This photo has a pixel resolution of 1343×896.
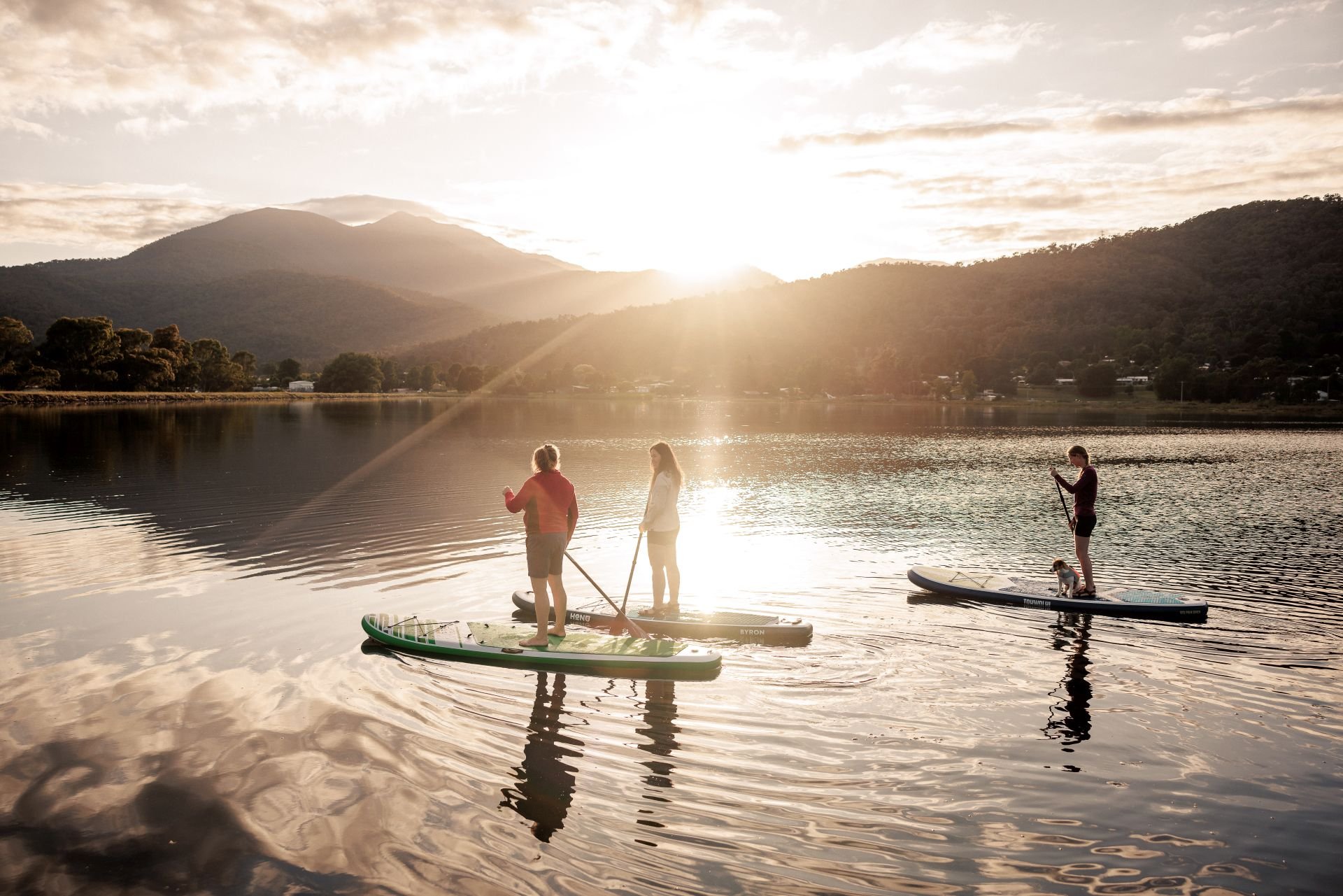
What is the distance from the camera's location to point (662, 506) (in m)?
14.7

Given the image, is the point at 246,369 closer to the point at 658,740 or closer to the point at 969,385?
the point at 969,385

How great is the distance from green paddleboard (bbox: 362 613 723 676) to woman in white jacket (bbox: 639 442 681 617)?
1.62m

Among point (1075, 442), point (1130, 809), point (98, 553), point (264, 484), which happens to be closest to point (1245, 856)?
point (1130, 809)

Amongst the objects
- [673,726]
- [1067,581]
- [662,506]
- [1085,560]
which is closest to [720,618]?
[662,506]

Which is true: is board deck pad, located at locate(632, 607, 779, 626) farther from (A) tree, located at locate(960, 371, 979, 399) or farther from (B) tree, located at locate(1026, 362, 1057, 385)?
(B) tree, located at locate(1026, 362, 1057, 385)

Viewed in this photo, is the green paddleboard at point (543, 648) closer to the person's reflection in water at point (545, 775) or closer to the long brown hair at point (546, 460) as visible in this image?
the person's reflection in water at point (545, 775)

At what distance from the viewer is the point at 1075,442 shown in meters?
72.8

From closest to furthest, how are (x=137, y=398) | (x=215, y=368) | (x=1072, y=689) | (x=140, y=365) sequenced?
(x=1072, y=689)
(x=137, y=398)
(x=140, y=365)
(x=215, y=368)

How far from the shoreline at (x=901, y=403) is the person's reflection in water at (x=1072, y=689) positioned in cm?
12170

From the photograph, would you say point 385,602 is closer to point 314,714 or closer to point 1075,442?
point 314,714

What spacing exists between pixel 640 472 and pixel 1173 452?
4026 cm

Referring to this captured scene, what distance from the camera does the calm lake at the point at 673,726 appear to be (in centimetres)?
756

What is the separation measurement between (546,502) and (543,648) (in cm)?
228

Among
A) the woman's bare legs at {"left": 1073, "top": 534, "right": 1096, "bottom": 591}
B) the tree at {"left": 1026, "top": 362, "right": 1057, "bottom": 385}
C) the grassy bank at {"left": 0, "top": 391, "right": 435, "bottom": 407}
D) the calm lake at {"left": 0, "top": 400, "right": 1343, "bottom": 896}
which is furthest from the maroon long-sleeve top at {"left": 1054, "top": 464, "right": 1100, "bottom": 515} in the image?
the tree at {"left": 1026, "top": 362, "right": 1057, "bottom": 385}
